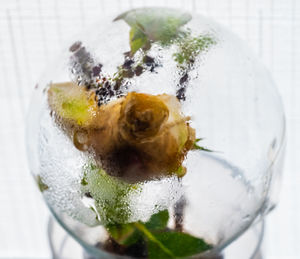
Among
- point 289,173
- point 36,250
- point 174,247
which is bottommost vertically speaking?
point 36,250

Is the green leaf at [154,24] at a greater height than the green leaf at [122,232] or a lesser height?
greater

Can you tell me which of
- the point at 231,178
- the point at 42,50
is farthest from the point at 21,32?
the point at 231,178

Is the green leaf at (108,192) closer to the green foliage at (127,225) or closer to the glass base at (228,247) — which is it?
the green foliage at (127,225)

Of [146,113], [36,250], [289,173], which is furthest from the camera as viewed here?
[36,250]

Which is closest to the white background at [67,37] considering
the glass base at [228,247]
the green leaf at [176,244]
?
the glass base at [228,247]

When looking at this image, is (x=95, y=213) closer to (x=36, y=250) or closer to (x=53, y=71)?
(x=53, y=71)

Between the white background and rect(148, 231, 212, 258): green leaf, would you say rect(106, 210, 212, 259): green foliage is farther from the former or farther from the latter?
the white background

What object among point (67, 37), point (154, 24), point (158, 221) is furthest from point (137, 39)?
point (67, 37)
